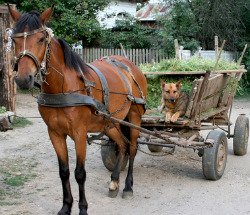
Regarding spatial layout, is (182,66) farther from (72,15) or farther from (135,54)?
(135,54)

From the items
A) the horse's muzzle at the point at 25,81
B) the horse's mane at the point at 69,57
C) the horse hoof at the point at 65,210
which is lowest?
the horse hoof at the point at 65,210

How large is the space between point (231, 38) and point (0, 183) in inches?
650

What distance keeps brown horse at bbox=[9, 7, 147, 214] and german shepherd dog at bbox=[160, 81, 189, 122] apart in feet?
1.99

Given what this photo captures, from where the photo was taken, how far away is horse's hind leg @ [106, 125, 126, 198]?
646cm

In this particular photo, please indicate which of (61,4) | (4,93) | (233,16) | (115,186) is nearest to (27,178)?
(115,186)

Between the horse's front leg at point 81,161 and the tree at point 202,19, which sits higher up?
the tree at point 202,19

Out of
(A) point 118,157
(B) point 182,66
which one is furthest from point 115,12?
(A) point 118,157

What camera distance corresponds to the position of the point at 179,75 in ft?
26.0

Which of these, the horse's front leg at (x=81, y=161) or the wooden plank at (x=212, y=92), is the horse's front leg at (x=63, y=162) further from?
the wooden plank at (x=212, y=92)

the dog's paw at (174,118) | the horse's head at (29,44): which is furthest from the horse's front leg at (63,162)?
the dog's paw at (174,118)

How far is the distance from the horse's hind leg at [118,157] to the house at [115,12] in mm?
15341

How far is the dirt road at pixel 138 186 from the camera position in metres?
5.95

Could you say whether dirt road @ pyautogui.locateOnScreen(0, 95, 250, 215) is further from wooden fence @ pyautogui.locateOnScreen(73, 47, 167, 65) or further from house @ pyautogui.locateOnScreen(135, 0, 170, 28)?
house @ pyautogui.locateOnScreen(135, 0, 170, 28)

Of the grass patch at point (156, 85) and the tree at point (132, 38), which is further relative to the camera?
the tree at point (132, 38)
